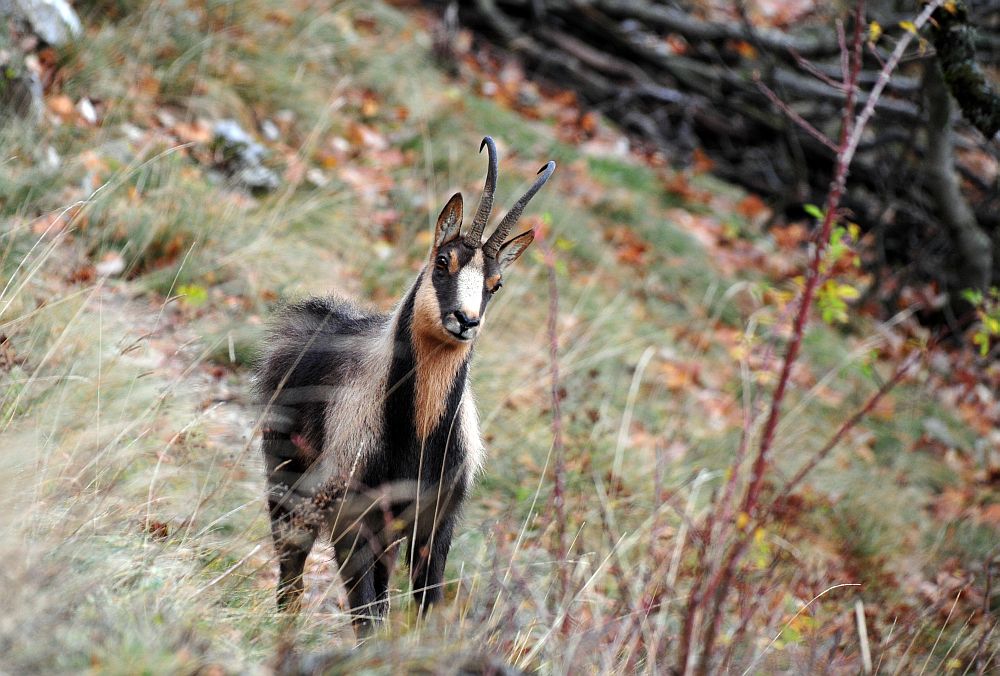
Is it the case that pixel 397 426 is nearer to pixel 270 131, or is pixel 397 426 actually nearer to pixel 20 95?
pixel 20 95

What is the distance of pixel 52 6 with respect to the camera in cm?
627

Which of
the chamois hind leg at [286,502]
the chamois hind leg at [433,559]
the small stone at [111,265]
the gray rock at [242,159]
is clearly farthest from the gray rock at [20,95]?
the chamois hind leg at [433,559]

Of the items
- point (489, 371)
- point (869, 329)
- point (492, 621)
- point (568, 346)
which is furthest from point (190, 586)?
point (869, 329)

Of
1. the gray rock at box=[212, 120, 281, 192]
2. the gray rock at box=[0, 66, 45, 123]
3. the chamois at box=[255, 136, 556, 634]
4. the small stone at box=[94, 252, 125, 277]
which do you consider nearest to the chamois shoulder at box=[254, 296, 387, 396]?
the chamois at box=[255, 136, 556, 634]

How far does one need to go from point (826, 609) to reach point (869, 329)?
12.9 ft

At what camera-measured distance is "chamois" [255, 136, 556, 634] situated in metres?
3.65

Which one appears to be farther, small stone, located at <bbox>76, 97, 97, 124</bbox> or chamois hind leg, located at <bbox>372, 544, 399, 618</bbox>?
small stone, located at <bbox>76, 97, 97, 124</bbox>

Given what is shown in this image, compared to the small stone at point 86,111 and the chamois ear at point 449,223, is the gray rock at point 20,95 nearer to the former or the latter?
the small stone at point 86,111

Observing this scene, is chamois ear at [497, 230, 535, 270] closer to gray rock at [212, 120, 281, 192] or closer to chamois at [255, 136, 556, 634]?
chamois at [255, 136, 556, 634]

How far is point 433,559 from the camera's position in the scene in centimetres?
387

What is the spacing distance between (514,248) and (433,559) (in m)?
1.26

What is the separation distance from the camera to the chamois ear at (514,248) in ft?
13.1

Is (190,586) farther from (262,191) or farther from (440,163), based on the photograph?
A: (440,163)

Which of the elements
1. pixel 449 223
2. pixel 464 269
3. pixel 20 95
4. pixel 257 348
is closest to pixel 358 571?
pixel 464 269
